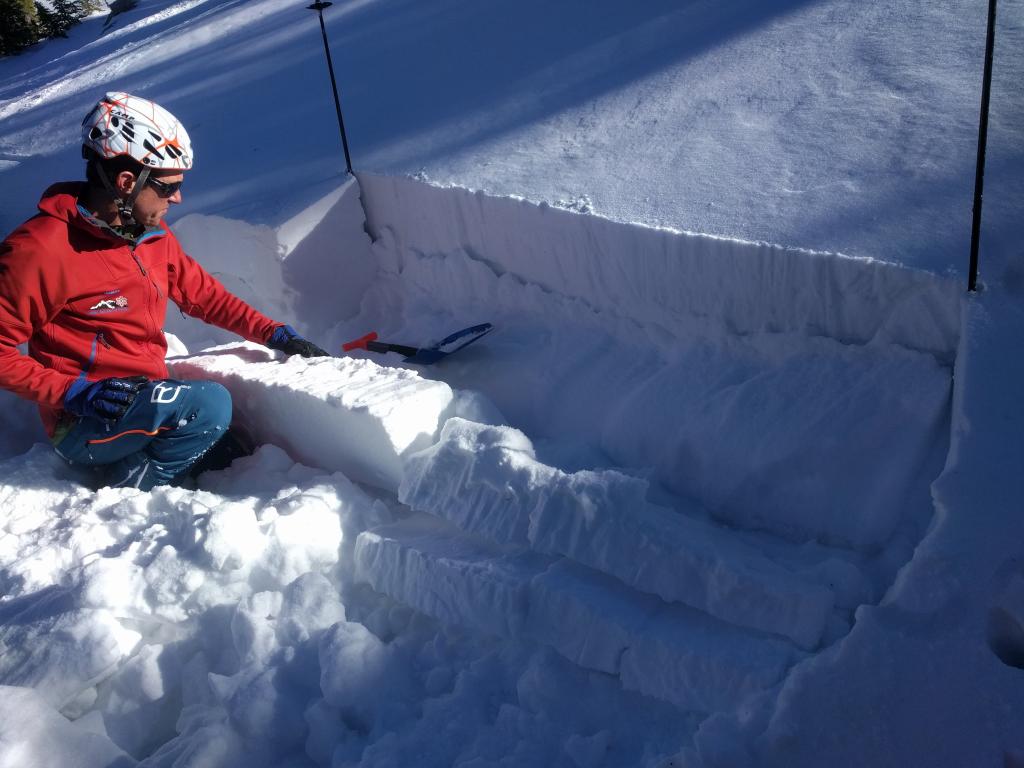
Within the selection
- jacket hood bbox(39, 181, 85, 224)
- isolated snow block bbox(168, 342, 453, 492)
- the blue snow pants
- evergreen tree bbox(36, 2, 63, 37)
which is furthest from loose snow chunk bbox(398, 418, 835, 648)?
evergreen tree bbox(36, 2, 63, 37)

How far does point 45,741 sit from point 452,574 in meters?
0.97

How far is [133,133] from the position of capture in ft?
7.66

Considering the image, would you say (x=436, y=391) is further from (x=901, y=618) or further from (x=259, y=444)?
(x=901, y=618)

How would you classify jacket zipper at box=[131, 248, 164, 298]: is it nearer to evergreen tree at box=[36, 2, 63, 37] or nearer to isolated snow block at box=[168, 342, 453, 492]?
isolated snow block at box=[168, 342, 453, 492]

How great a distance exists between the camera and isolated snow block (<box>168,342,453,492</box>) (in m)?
2.40

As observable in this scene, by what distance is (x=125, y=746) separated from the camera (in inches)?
72.6

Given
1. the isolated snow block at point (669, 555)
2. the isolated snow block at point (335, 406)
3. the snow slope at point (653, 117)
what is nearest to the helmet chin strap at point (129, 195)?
the isolated snow block at point (335, 406)

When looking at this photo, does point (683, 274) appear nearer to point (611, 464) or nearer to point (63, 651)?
point (611, 464)

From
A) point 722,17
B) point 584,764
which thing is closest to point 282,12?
point 722,17

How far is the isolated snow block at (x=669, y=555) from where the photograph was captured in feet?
5.49

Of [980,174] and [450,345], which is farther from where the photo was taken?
[450,345]

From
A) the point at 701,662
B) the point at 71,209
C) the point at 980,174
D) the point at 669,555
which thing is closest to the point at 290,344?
the point at 71,209

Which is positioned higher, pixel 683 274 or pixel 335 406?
pixel 683 274

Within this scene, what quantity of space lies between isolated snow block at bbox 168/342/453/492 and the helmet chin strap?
66cm
